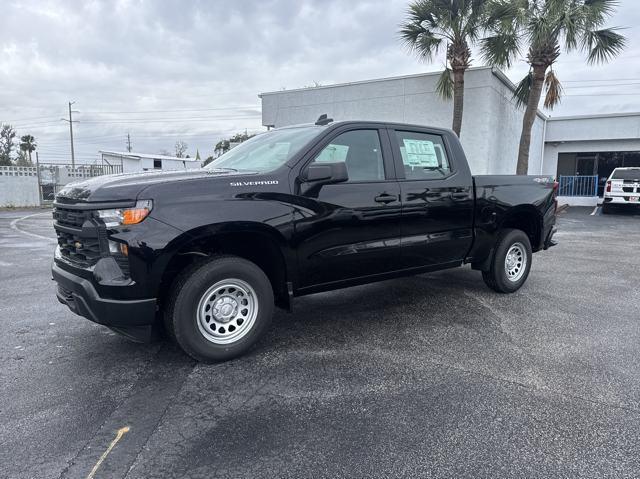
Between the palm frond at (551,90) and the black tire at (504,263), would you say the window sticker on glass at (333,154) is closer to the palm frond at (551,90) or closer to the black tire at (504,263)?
the black tire at (504,263)

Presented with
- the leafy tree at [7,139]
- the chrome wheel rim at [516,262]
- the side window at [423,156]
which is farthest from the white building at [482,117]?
the leafy tree at [7,139]

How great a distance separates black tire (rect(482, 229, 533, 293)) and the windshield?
9.38 feet

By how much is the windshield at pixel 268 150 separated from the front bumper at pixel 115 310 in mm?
1470

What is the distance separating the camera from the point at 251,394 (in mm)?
3285

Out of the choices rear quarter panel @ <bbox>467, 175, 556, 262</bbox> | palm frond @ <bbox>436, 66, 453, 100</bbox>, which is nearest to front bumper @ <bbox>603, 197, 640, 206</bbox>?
palm frond @ <bbox>436, 66, 453, 100</bbox>

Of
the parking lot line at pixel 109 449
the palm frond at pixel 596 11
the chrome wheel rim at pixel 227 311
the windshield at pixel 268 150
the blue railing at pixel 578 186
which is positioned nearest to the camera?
the parking lot line at pixel 109 449

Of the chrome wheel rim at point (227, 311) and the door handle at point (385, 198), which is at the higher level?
the door handle at point (385, 198)

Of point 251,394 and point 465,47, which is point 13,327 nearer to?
point 251,394

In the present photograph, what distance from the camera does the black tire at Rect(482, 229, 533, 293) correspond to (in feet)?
18.9

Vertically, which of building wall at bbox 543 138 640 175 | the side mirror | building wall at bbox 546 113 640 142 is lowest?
the side mirror

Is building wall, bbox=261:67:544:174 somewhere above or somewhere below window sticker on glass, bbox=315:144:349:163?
above

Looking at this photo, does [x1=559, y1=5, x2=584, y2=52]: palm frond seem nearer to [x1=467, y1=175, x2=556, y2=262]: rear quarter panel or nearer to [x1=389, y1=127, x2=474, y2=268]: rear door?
[x1=467, y1=175, x2=556, y2=262]: rear quarter panel

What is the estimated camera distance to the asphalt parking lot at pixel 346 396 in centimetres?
254

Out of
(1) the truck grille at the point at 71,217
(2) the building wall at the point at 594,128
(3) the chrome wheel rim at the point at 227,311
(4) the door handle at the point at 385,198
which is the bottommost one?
(3) the chrome wheel rim at the point at 227,311
